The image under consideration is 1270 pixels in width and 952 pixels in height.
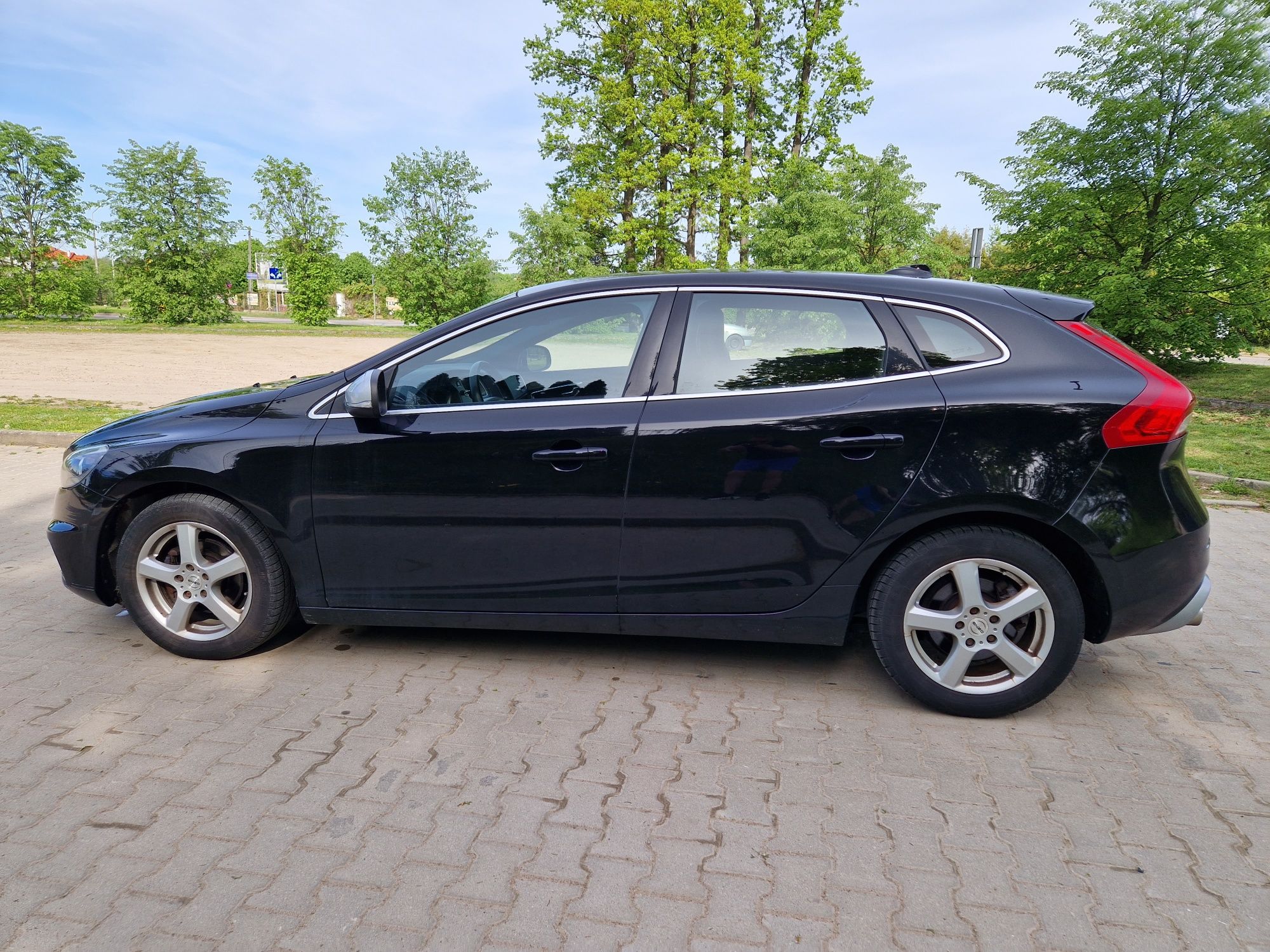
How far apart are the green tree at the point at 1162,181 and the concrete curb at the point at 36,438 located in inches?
613

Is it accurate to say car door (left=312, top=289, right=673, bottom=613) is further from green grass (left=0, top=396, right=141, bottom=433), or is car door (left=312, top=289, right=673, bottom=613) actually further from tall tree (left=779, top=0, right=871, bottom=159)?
tall tree (left=779, top=0, right=871, bottom=159)

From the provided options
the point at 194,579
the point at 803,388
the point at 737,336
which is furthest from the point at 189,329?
the point at 803,388

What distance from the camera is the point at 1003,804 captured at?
8.62 feet

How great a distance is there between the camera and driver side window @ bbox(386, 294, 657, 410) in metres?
3.34

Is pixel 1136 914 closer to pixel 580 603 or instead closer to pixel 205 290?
pixel 580 603

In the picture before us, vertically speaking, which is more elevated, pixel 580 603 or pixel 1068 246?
pixel 1068 246

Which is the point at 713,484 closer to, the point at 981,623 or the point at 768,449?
the point at 768,449

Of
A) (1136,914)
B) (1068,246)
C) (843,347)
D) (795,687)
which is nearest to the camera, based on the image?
(1136,914)

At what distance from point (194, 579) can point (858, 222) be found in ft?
59.1

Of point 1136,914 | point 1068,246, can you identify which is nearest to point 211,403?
point 1136,914

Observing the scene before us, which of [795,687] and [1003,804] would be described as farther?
[795,687]

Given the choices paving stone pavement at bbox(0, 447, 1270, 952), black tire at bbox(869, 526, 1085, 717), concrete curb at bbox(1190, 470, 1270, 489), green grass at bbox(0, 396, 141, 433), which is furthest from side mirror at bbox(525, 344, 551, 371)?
green grass at bbox(0, 396, 141, 433)

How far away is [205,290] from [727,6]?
1030 inches

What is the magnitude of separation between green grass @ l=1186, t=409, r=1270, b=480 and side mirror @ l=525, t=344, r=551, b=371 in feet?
20.9
